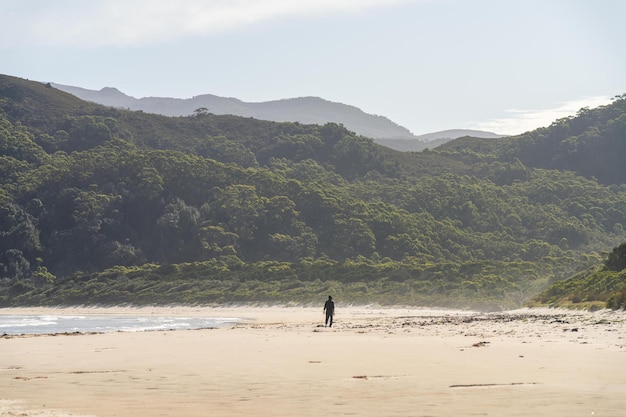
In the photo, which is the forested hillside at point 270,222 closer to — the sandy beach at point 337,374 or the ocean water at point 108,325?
the ocean water at point 108,325

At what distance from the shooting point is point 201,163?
3760 inches

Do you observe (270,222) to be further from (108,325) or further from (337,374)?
(337,374)

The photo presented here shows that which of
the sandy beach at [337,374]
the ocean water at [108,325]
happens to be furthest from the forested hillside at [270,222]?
the sandy beach at [337,374]

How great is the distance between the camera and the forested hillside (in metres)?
58.0

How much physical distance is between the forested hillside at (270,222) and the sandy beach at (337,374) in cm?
2564

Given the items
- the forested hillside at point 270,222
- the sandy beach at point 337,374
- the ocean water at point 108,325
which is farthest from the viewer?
the forested hillside at point 270,222

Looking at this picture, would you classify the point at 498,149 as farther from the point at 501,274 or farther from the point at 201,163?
the point at 501,274

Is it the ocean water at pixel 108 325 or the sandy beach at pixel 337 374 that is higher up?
the sandy beach at pixel 337 374

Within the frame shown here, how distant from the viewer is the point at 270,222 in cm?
8500

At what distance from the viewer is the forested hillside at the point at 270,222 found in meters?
58.0

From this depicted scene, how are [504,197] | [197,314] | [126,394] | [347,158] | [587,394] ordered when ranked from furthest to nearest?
[347,158] < [504,197] < [197,314] < [126,394] < [587,394]

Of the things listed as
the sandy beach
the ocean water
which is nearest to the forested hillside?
the ocean water

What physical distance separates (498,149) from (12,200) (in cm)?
8066

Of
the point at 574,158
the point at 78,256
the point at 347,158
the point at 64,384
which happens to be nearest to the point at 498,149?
the point at 574,158
